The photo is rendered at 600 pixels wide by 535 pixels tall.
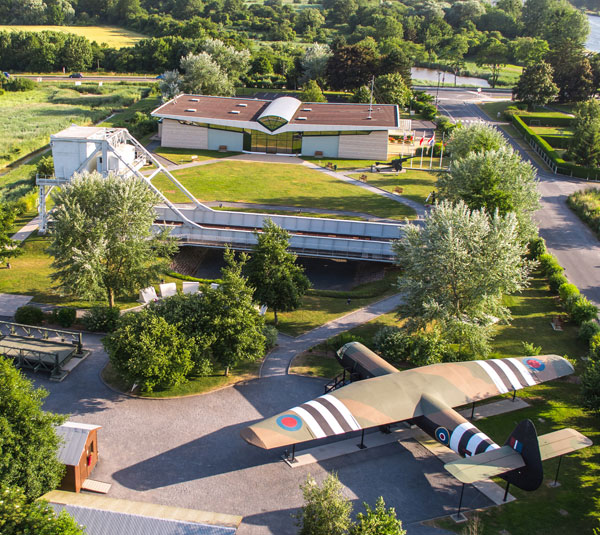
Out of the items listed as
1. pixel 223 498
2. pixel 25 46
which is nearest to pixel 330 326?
pixel 223 498

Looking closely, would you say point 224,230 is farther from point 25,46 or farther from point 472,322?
point 25,46

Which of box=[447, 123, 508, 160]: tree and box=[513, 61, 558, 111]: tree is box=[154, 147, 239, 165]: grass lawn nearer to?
box=[447, 123, 508, 160]: tree

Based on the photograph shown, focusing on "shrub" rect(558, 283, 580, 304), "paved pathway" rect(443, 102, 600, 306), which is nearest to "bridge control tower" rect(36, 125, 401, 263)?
"shrub" rect(558, 283, 580, 304)

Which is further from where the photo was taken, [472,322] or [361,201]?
[361,201]

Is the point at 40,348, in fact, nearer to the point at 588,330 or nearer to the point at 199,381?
the point at 199,381

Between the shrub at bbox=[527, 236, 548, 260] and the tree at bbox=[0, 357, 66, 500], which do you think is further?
the shrub at bbox=[527, 236, 548, 260]

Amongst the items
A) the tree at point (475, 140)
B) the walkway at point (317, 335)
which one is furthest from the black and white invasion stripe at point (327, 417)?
the tree at point (475, 140)

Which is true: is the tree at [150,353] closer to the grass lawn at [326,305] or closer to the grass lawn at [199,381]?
the grass lawn at [199,381]
